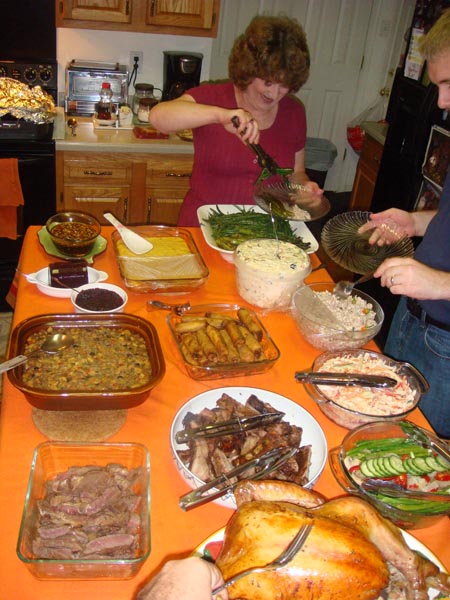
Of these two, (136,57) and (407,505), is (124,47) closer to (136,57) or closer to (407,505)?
(136,57)

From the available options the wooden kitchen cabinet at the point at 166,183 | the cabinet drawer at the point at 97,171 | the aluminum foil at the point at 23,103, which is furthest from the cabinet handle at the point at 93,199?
the aluminum foil at the point at 23,103

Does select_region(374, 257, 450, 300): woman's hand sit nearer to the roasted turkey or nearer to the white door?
the roasted turkey

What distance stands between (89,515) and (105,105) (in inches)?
127

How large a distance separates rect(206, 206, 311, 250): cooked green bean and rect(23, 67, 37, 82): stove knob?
2.16 meters

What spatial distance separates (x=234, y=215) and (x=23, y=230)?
1781mm

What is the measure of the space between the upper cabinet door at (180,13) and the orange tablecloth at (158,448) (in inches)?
87.7

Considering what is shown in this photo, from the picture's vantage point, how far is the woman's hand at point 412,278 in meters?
1.51

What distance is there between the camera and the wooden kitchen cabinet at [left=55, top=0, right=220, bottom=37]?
10.9 ft

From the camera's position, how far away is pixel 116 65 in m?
3.82

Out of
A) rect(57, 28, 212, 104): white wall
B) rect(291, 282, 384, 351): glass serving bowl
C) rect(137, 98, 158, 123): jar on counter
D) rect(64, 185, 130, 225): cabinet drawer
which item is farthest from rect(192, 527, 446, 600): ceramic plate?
rect(57, 28, 212, 104): white wall

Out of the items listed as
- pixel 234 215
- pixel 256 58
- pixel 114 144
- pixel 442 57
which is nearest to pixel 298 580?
pixel 442 57

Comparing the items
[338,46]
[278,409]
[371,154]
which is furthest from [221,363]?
[338,46]

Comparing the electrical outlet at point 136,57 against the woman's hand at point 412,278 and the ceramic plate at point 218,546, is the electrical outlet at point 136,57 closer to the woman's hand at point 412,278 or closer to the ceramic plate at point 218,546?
the woman's hand at point 412,278

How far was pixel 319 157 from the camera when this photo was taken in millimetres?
5266
